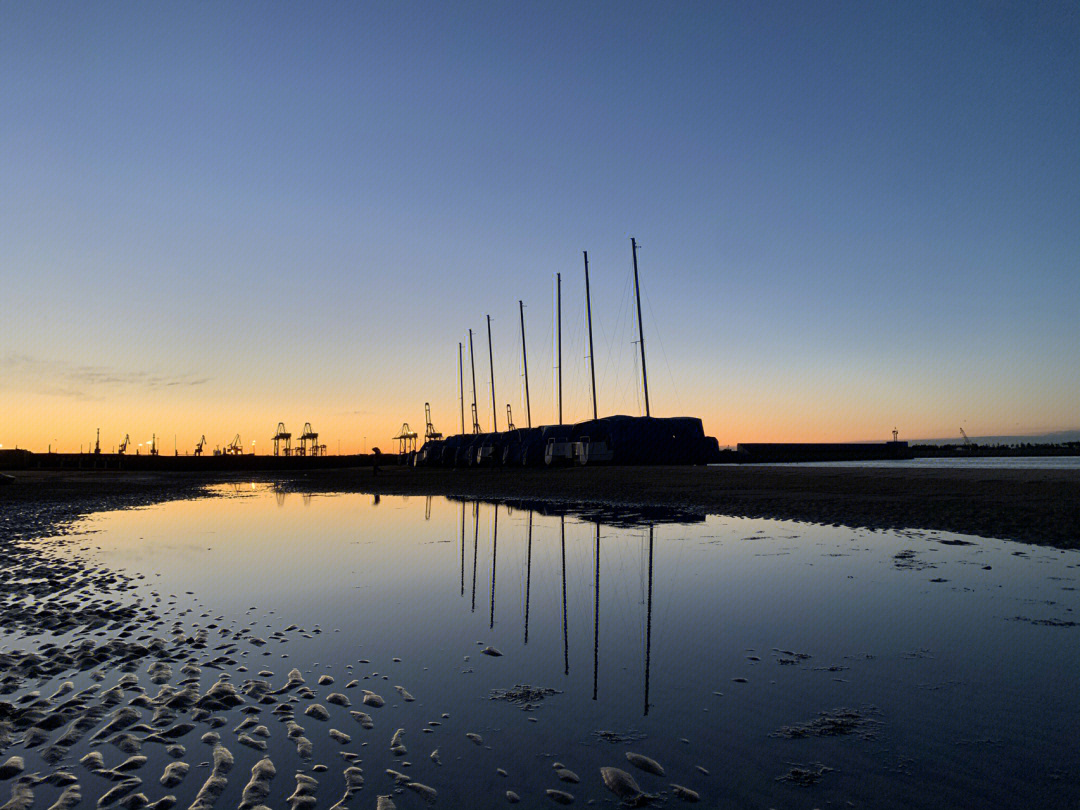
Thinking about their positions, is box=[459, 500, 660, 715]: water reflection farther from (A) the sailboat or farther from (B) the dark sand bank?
(A) the sailboat

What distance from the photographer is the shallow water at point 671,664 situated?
131 inches

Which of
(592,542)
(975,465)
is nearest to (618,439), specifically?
(975,465)

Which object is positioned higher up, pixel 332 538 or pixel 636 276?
pixel 636 276

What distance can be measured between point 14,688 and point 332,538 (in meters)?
9.18

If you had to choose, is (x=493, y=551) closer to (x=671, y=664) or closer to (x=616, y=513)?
(x=671, y=664)

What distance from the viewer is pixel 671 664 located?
17.0 ft

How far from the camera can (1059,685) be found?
14.5 feet

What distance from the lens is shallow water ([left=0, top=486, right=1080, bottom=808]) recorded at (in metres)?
3.34

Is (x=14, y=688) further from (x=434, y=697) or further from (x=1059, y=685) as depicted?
(x=1059, y=685)

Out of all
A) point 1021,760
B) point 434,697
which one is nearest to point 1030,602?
point 1021,760

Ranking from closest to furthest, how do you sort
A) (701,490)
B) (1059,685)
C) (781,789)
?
(781,789) < (1059,685) < (701,490)

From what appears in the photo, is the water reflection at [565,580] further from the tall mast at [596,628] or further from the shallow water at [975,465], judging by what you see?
the shallow water at [975,465]

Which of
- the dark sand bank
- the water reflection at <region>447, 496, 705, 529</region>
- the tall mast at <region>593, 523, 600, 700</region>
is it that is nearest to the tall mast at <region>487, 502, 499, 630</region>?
the tall mast at <region>593, 523, 600, 700</region>

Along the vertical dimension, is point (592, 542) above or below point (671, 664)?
above
